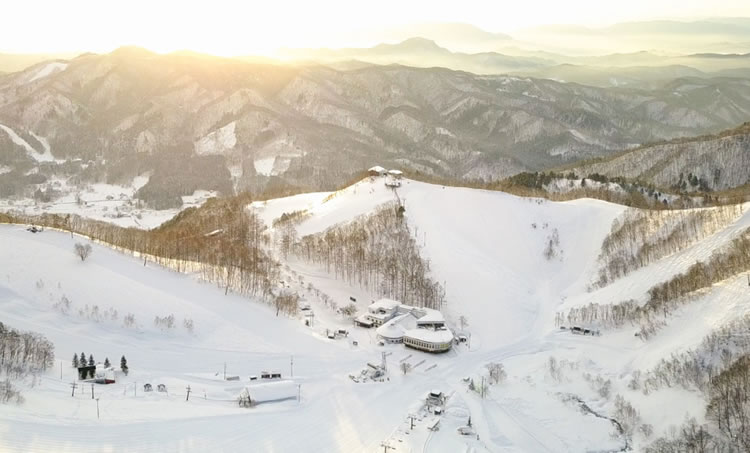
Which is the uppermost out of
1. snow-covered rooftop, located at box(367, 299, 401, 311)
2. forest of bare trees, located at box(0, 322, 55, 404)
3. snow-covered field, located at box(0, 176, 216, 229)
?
forest of bare trees, located at box(0, 322, 55, 404)

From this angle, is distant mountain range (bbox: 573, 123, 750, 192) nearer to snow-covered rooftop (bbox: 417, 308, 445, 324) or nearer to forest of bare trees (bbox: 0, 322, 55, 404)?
snow-covered rooftop (bbox: 417, 308, 445, 324)

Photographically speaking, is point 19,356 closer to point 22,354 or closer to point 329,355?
point 22,354

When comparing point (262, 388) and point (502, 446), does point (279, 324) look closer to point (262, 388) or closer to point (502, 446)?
point (262, 388)

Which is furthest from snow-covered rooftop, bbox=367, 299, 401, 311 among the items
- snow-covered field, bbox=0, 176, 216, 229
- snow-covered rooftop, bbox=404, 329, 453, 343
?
snow-covered field, bbox=0, 176, 216, 229

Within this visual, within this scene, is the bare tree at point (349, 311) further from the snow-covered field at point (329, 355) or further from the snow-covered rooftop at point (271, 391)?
the snow-covered rooftop at point (271, 391)

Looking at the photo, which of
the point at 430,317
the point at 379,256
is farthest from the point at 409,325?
the point at 379,256

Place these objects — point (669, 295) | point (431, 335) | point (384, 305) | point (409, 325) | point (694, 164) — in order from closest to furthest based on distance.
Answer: point (669, 295)
point (431, 335)
point (409, 325)
point (384, 305)
point (694, 164)

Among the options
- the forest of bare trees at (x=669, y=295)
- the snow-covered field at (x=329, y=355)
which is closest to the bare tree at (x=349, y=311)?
the snow-covered field at (x=329, y=355)
